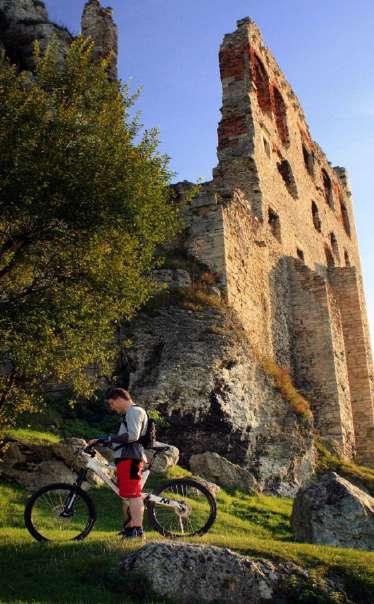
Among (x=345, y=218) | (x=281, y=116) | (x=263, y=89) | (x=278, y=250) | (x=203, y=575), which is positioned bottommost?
(x=203, y=575)

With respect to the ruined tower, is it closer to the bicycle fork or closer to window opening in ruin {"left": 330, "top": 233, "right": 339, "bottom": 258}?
window opening in ruin {"left": 330, "top": 233, "right": 339, "bottom": 258}

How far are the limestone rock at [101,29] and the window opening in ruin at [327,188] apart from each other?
12.9 metres

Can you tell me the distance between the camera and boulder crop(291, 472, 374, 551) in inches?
460

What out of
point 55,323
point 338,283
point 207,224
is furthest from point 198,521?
point 338,283

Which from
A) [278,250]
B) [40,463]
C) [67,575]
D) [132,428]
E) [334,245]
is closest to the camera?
[67,575]

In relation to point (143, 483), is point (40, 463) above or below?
above

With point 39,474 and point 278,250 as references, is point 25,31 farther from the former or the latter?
point 39,474

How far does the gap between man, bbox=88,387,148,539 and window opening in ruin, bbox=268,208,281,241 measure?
19.2 m

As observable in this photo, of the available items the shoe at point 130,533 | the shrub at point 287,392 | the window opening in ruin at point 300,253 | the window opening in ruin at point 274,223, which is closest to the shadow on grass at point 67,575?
the shoe at point 130,533

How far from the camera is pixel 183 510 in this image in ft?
29.5

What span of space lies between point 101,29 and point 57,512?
2781 centimetres

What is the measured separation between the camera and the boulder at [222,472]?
51.0 feet

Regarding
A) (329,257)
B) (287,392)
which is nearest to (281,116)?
(329,257)

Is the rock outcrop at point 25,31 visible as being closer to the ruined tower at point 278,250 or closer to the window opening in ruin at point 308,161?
the ruined tower at point 278,250
